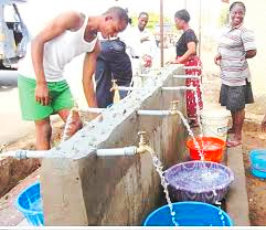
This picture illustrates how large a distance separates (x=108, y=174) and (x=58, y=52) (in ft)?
5.66

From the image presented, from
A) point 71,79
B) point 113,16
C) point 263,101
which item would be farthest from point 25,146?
Result: point 263,101

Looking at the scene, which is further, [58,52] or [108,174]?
[58,52]

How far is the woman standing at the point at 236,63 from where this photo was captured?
16.7ft

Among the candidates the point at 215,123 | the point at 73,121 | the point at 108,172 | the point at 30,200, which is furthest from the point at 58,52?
the point at 215,123

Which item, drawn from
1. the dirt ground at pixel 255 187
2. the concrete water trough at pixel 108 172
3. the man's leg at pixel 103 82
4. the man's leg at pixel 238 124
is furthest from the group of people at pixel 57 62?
the man's leg at pixel 238 124

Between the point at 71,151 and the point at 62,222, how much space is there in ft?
1.21

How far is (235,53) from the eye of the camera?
5207 millimetres

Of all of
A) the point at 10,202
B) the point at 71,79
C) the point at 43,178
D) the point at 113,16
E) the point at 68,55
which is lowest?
the point at 10,202

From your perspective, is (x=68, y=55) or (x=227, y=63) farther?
(x=227, y=63)

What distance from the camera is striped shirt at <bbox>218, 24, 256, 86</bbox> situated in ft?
16.6

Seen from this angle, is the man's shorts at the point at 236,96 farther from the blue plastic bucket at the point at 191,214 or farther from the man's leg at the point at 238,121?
the blue plastic bucket at the point at 191,214

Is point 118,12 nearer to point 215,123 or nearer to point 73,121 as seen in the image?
point 73,121

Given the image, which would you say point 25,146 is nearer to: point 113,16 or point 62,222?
point 113,16

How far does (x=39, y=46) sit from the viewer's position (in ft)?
11.1
